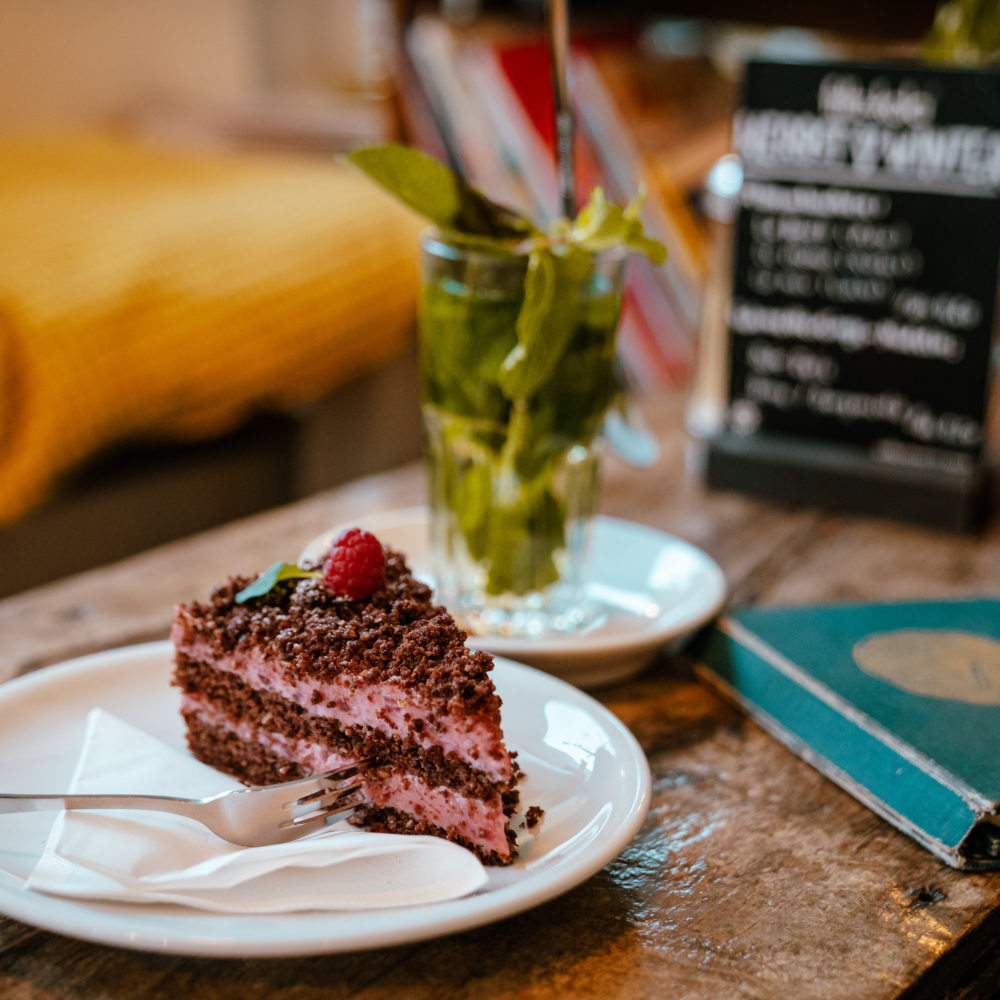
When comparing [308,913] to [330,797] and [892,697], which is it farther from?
[892,697]

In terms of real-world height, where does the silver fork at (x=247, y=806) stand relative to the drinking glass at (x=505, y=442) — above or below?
below

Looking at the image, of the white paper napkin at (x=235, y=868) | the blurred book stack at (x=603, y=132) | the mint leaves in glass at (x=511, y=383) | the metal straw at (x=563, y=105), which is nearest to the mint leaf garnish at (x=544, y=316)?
the mint leaves in glass at (x=511, y=383)

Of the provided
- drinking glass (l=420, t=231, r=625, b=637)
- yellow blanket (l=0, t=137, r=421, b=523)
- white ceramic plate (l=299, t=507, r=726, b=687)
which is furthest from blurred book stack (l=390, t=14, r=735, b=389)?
drinking glass (l=420, t=231, r=625, b=637)

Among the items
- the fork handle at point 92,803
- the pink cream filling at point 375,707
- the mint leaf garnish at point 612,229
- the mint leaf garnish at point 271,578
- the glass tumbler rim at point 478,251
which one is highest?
the mint leaf garnish at point 612,229

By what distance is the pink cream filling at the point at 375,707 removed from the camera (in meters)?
0.66

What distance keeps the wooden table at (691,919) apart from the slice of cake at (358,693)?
7 centimetres

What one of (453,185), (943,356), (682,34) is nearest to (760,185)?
(943,356)

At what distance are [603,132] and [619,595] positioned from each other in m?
1.34

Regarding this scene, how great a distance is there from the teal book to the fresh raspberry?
0.30 metres

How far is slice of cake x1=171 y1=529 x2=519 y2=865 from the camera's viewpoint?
0.66 metres

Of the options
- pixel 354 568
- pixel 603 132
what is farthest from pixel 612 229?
pixel 603 132

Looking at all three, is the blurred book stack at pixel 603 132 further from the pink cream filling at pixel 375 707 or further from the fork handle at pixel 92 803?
the fork handle at pixel 92 803

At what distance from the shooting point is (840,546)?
3.93 feet

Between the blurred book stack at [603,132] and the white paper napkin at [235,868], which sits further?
the blurred book stack at [603,132]
